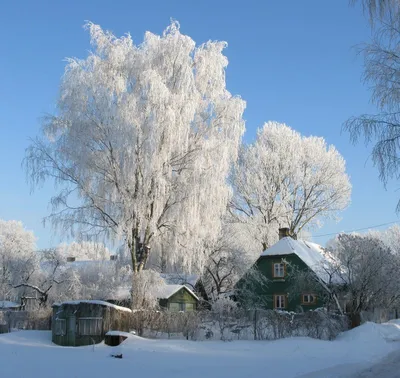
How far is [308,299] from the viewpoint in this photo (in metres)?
35.0

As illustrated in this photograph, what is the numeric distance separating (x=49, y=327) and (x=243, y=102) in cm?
1853

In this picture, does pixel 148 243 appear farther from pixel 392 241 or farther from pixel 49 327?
pixel 392 241

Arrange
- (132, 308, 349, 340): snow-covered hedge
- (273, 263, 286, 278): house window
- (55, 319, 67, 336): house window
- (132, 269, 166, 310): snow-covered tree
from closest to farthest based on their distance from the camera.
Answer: (132, 308, 349, 340): snow-covered hedge → (132, 269, 166, 310): snow-covered tree → (55, 319, 67, 336): house window → (273, 263, 286, 278): house window

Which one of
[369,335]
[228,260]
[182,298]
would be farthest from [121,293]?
[369,335]

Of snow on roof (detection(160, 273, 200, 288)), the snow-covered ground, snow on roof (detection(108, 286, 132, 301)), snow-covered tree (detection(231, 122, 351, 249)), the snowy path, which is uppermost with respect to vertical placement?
snow-covered tree (detection(231, 122, 351, 249))

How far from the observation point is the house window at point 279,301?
36.5m

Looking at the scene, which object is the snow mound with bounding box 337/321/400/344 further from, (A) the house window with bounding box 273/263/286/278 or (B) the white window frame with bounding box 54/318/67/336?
(B) the white window frame with bounding box 54/318/67/336

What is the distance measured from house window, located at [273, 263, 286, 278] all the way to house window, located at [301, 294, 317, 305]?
7.22 ft

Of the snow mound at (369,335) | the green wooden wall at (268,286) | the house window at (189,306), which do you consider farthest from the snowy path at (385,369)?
the house window at (189,306)

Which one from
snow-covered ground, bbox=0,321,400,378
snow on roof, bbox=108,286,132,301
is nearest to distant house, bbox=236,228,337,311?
snow on roof, bbox=108,286,132,301

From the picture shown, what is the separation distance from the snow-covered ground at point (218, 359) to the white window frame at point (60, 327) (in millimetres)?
4667

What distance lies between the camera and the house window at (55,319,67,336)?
24766 millimetres

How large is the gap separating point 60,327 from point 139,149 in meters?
9.66

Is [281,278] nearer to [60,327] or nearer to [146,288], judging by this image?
[146,288]
